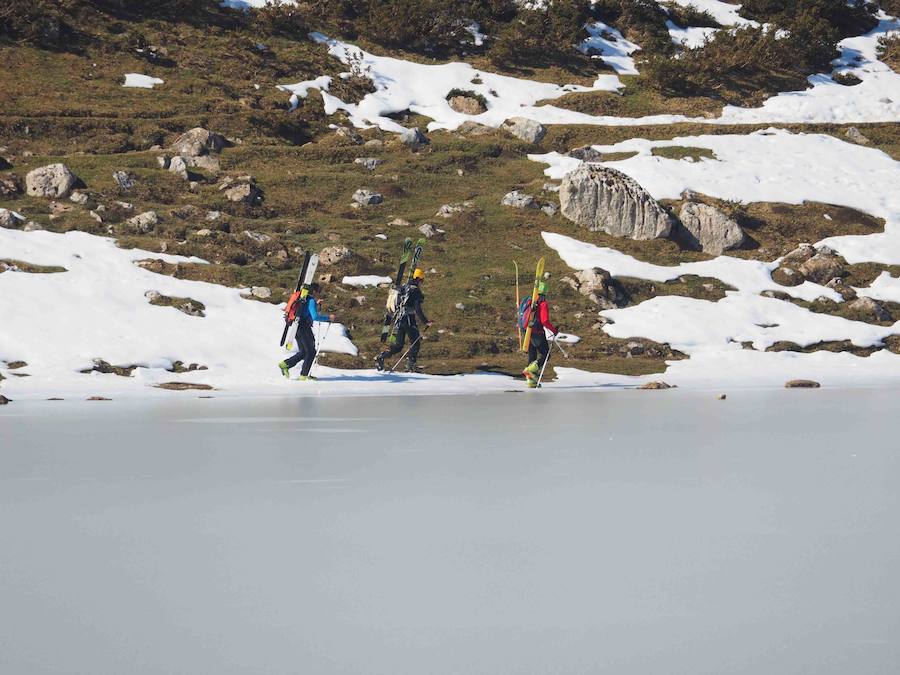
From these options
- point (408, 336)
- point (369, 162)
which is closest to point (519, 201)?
point (369, 162)

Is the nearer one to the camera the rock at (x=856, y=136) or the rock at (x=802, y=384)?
the rock at (x=802, y=384)

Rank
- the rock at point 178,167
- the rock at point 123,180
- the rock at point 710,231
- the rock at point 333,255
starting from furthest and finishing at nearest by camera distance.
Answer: the rock at point 178,167 < the rock at point 710,231 < the rock at point 123,180 < the rock at point 333,255

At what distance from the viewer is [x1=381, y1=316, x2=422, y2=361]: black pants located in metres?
26.1

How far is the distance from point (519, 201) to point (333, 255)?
11.5m

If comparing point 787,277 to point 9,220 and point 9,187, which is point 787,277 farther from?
point 9,187

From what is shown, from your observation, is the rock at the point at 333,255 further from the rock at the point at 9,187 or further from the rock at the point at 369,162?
the rock at the point at 369,162

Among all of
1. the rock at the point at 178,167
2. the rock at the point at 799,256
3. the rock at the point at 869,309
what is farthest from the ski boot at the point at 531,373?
the rock at the point at 178,167

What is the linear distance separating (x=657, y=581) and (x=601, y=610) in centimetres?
68

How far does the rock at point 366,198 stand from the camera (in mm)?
42344

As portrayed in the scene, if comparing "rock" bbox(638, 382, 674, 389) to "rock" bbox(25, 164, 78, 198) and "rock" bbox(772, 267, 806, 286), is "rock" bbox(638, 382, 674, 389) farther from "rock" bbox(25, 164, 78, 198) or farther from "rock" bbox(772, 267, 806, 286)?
"rock" bbox(25, 164, 78, 198)

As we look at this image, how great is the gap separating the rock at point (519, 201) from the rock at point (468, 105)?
54.6ft

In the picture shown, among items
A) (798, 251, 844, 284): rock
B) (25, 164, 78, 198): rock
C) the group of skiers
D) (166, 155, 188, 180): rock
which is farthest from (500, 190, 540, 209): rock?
(25, 164, 78, 198): rock

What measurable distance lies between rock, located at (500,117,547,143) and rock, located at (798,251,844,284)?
1909 centimetres

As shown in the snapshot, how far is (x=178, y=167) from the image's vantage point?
139 ft
